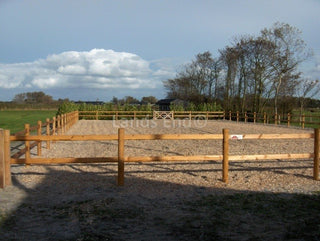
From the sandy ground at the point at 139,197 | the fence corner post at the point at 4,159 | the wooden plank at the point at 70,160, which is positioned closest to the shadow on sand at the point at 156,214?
the sandy ground at the point at 139,197

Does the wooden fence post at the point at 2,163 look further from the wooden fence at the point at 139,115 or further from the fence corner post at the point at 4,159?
the wooden fence at the point at 139,115

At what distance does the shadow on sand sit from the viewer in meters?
3.74

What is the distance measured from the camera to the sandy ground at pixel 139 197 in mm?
3803

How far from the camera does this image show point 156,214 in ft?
14.7

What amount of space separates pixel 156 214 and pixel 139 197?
3.02 ft

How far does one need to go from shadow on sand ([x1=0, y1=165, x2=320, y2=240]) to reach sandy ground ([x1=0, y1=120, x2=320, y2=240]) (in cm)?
1

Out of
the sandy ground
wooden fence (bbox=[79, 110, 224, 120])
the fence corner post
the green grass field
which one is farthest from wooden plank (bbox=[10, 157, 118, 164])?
wooden fence (bbox=[79, 110, 224, 120])

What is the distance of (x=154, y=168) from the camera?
7.78m

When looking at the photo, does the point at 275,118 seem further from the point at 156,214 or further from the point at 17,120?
the point at 17,120

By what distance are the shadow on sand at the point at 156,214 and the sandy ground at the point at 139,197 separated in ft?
0.04

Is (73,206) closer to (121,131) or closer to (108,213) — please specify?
(108,213)

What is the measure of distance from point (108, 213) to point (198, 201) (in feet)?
4.77

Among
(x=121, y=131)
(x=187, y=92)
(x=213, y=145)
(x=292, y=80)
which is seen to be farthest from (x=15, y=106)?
(x=121, y=131)

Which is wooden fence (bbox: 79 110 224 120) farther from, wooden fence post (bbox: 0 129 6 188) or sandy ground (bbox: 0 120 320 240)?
wooden fence post (bbox: 0 129 6 188)
